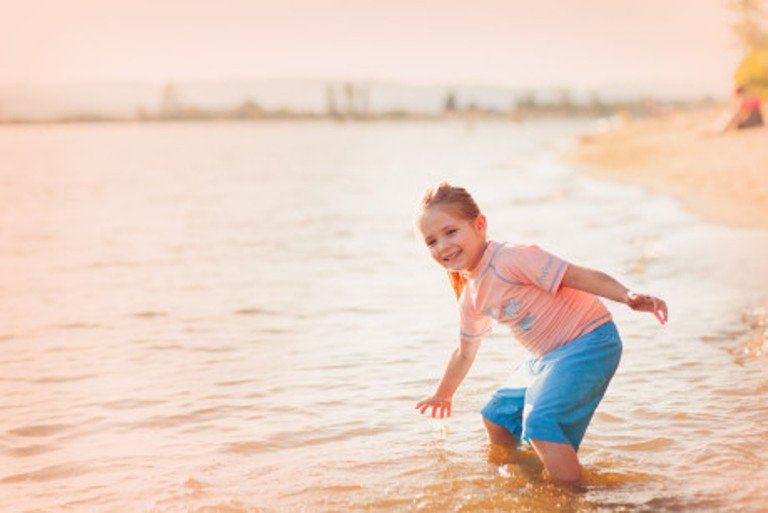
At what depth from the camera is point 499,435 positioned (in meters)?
4.69

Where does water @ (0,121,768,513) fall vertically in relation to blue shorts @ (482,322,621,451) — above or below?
below

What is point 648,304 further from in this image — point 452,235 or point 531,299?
point 452,235

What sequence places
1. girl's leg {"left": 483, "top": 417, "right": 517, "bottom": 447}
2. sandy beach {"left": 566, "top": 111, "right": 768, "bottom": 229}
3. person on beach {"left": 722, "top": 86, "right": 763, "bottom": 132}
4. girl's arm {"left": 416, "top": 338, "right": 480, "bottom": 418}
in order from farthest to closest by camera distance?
person on beach {"left": 722, "top": 86, "right": 763, "bottom": 132} < sandy beach {"left": 566, "top": 111, "right": 768, "bottom": 229} < girl's leg {"left": 483, "top": 417, "right": 517, "bottom": 447} < girl's arm {"left": 416, "top": 338, "right": 480, "bottom": 418}

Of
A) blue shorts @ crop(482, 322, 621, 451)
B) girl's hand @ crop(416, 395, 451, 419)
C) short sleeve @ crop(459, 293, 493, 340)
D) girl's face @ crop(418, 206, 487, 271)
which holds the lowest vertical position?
girl's hand @ crop(416, 395, 451, 419)

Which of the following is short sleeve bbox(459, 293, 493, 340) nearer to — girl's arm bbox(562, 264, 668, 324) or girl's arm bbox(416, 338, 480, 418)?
girl's arm bbox(416, 338, 480, 418)

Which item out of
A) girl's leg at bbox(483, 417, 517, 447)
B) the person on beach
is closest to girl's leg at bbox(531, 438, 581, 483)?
girl's leg at bbox(483, 417, 517, 447)

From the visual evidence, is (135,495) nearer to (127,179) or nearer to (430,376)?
(430,376)

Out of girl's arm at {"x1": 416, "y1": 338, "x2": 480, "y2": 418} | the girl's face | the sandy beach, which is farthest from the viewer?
the sandy beach

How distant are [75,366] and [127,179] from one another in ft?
102

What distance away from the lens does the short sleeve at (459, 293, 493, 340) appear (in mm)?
4352

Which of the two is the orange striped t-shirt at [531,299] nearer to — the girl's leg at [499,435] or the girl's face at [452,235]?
the girl's face at [452,235]

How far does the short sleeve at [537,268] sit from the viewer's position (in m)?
4.09

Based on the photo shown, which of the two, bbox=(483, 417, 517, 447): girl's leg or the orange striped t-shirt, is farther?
bbox=(483, 417, 517, 447): girl's leg

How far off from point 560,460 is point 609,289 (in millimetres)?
752
